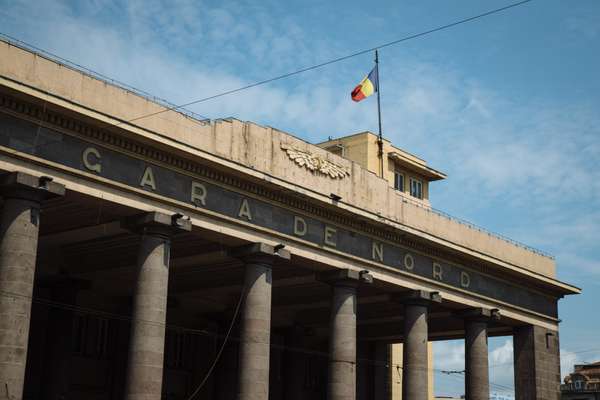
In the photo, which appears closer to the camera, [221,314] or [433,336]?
[221,314]

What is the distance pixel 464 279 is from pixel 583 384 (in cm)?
5975

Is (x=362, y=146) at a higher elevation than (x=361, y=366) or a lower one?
higher

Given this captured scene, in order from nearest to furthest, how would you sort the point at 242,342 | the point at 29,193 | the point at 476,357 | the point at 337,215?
the point at 29,193
the point at 242,342
the point at 337,215
the point at 476,357

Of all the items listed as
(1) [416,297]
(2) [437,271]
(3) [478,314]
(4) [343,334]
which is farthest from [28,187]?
(3) [478,314]

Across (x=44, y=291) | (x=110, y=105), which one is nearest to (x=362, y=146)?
(x=44, y=291)

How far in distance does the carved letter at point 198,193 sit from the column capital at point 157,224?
1.08m

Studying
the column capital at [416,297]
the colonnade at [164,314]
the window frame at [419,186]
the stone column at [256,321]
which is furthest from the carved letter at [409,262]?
the window frame at [419,186]

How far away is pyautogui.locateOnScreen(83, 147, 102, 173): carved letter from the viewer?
3150 cm

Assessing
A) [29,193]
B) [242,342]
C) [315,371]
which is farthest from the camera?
[315,371]

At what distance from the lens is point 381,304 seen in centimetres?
5244

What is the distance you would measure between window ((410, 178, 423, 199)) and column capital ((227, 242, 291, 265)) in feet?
96.1

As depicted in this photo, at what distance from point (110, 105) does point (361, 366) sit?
106 feet

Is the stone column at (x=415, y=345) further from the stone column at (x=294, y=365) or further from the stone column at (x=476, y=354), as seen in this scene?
the stone column at (x=294, y=365)

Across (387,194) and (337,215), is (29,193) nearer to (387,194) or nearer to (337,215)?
(337,215)
